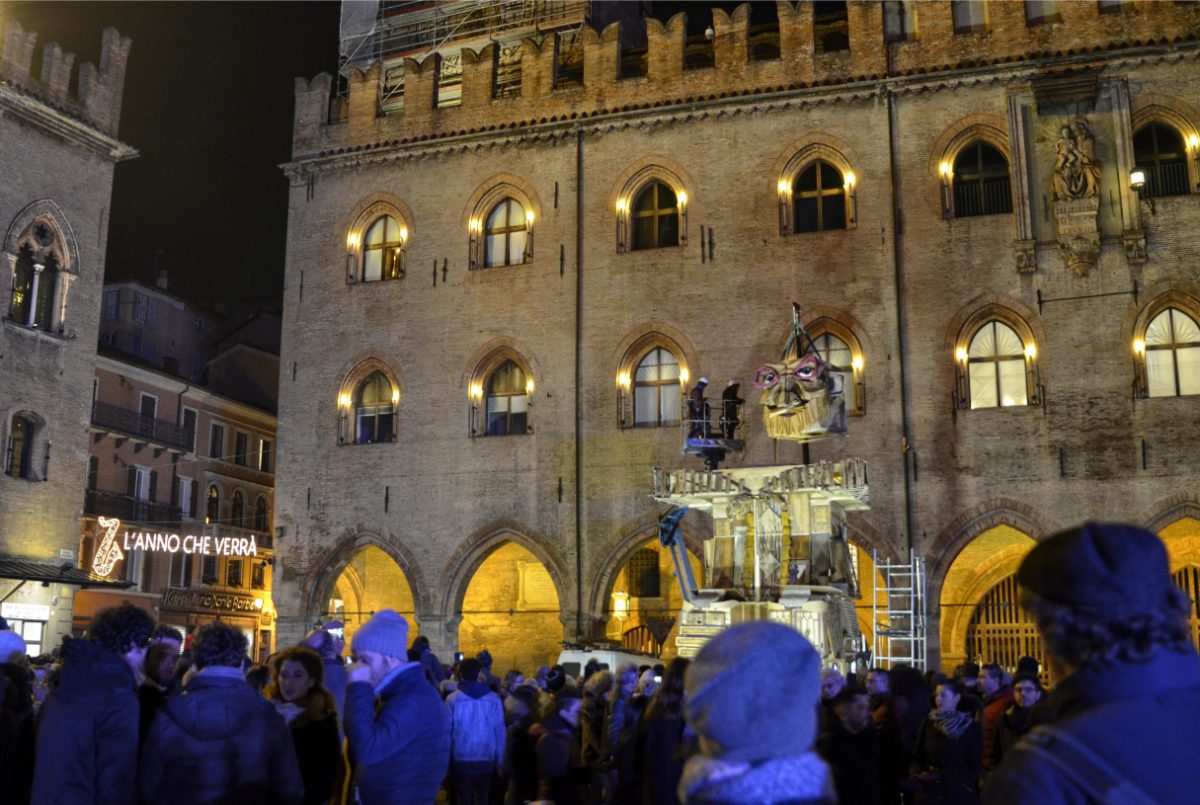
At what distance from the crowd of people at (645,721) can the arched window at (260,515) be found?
3229 centimetres

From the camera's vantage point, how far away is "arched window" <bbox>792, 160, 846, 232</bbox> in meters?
24.0

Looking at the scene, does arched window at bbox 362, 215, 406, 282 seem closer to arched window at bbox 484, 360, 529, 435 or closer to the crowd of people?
arched window at bbox 484, 360, 529, 435

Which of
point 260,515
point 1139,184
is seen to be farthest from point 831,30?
point 260,515

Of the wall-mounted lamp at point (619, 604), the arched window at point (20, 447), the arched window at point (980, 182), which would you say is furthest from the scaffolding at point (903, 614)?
the arched window at point (20, 447)

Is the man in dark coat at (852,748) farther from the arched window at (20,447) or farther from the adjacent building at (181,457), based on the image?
the adjacent building at (181,457)

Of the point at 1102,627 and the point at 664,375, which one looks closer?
the point at 1102,627

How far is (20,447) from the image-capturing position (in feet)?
84.6

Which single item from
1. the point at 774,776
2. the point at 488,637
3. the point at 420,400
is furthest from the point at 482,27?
the point at 774,776

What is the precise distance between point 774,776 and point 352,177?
26.6 m

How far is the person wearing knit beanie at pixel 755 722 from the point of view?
7.23 ft

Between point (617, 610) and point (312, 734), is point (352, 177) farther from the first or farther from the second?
point (312, 734)

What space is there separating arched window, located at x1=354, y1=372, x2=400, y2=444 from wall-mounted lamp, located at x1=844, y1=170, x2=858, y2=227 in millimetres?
9960

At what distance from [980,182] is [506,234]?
956 cm

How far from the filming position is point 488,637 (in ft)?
95.3
